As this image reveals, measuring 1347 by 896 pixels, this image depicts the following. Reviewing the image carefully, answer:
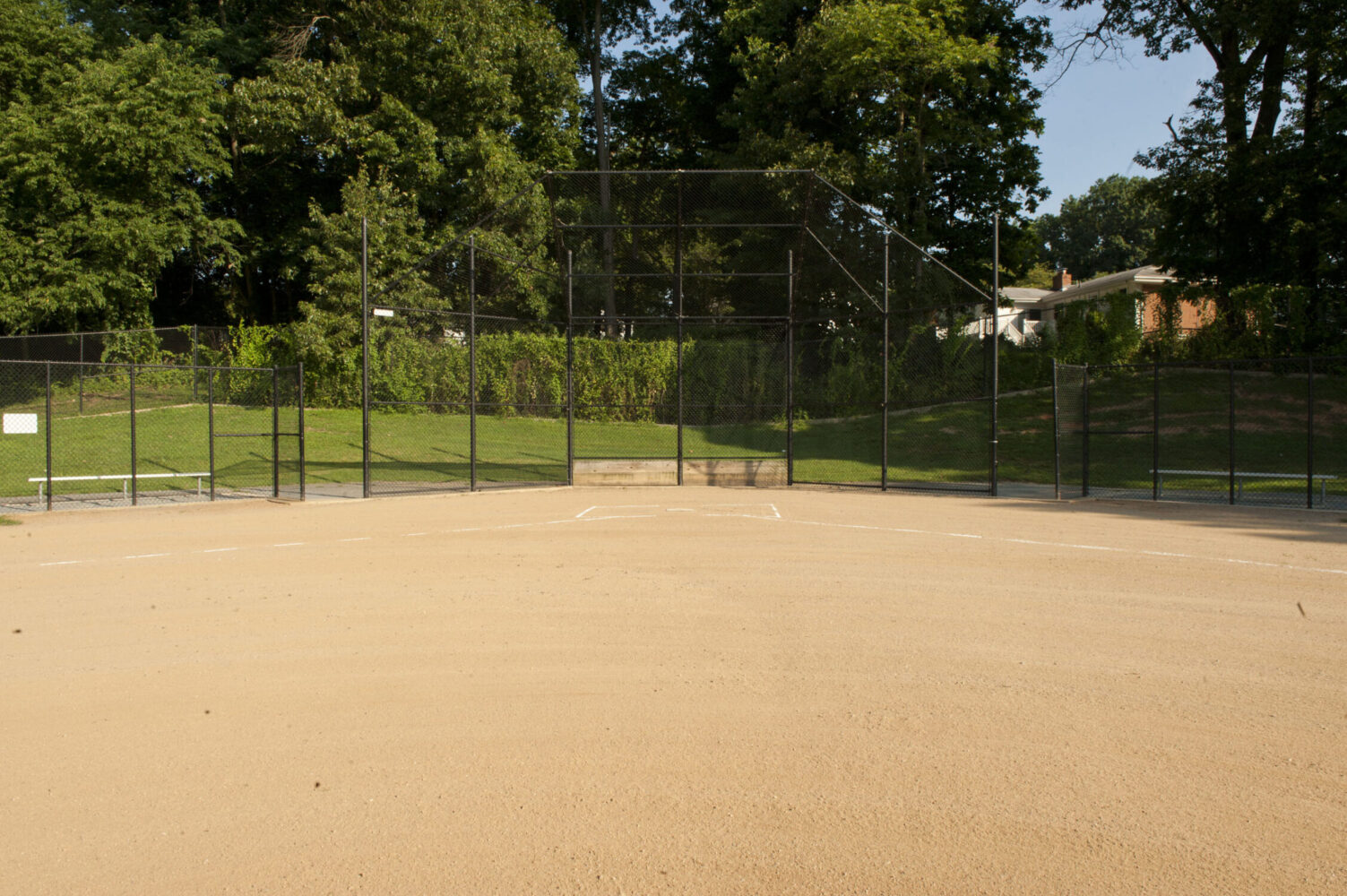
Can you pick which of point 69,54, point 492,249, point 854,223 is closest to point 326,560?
point 492,249

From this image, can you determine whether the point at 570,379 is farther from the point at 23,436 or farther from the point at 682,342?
the point at 23,436

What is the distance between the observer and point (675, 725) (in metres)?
4.54

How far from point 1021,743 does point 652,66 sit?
119ft

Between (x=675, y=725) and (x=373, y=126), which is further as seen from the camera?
(x=373, y=126)

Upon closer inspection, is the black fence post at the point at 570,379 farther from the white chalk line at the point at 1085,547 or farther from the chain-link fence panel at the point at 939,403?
the white chalk line at the point at 1085,547

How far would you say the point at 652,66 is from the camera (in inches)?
1438

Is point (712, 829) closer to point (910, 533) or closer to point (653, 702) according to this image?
→ point (653, 702)

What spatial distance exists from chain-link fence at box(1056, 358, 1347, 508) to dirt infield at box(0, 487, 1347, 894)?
7.14m

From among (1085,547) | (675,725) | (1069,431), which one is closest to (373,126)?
(1069,431)

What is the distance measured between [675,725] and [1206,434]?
66.0 feet

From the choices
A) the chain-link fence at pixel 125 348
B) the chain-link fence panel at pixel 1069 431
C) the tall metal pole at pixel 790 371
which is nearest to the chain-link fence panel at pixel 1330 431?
the chain-link fence panel at pixel 1069 431

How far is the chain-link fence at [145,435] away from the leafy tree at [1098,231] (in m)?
63.2

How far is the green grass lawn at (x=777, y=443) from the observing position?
18.7 meters

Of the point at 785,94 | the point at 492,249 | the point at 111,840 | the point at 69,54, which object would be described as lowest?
the point at 111,840
